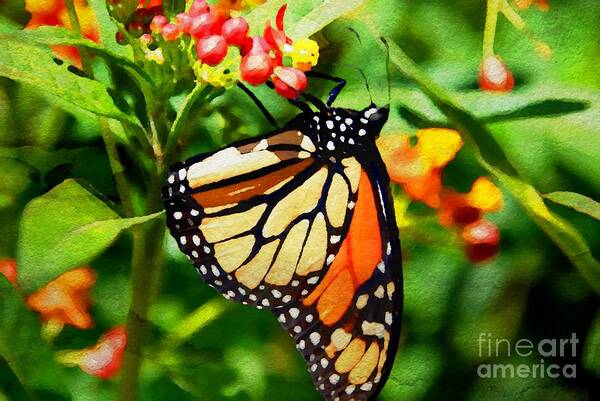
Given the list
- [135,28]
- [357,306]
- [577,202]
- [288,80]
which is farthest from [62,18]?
[577,202]

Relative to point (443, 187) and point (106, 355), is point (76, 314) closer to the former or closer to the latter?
point (106, 355)

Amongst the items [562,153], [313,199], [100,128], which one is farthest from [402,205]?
[100,128]

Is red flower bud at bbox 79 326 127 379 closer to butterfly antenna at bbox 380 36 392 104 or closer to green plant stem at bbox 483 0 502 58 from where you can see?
butterfly antenna at bbox 380 36 392 104

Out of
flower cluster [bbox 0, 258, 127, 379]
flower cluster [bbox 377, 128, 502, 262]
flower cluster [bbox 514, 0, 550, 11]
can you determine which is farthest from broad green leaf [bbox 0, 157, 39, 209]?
flower cluster [bbox 514, 0, 550, 11]

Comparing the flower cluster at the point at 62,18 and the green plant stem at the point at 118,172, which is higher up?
the flower cluster at the point at 62,18

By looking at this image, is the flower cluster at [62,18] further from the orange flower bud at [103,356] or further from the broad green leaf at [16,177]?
the orange flower bud at [103,356]

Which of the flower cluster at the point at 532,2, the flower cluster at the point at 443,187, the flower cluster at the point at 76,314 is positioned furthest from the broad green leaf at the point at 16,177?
the flower cluster at the point at 532,2

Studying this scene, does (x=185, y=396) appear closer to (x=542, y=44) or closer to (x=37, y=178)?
(x=37, y=178)
